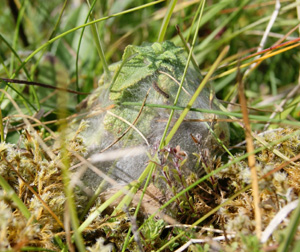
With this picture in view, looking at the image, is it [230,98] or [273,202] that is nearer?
[273,202]

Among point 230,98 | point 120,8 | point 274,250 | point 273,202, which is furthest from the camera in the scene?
point 120,8

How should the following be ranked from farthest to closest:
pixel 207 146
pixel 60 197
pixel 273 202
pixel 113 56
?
pixel 113 56
pixel 207 146
pixel 60 197
pixel 273 202

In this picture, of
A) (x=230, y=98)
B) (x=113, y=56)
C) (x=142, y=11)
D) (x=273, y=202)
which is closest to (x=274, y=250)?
(x=273, y=202)

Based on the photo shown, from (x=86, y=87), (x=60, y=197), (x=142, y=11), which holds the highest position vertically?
(x=142, y=11)

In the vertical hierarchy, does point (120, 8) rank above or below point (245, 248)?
above

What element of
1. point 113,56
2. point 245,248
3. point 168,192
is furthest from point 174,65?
point 113,56

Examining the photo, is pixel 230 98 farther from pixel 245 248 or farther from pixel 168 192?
pixel 245 248

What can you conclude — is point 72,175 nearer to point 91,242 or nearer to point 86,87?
point 91,242
